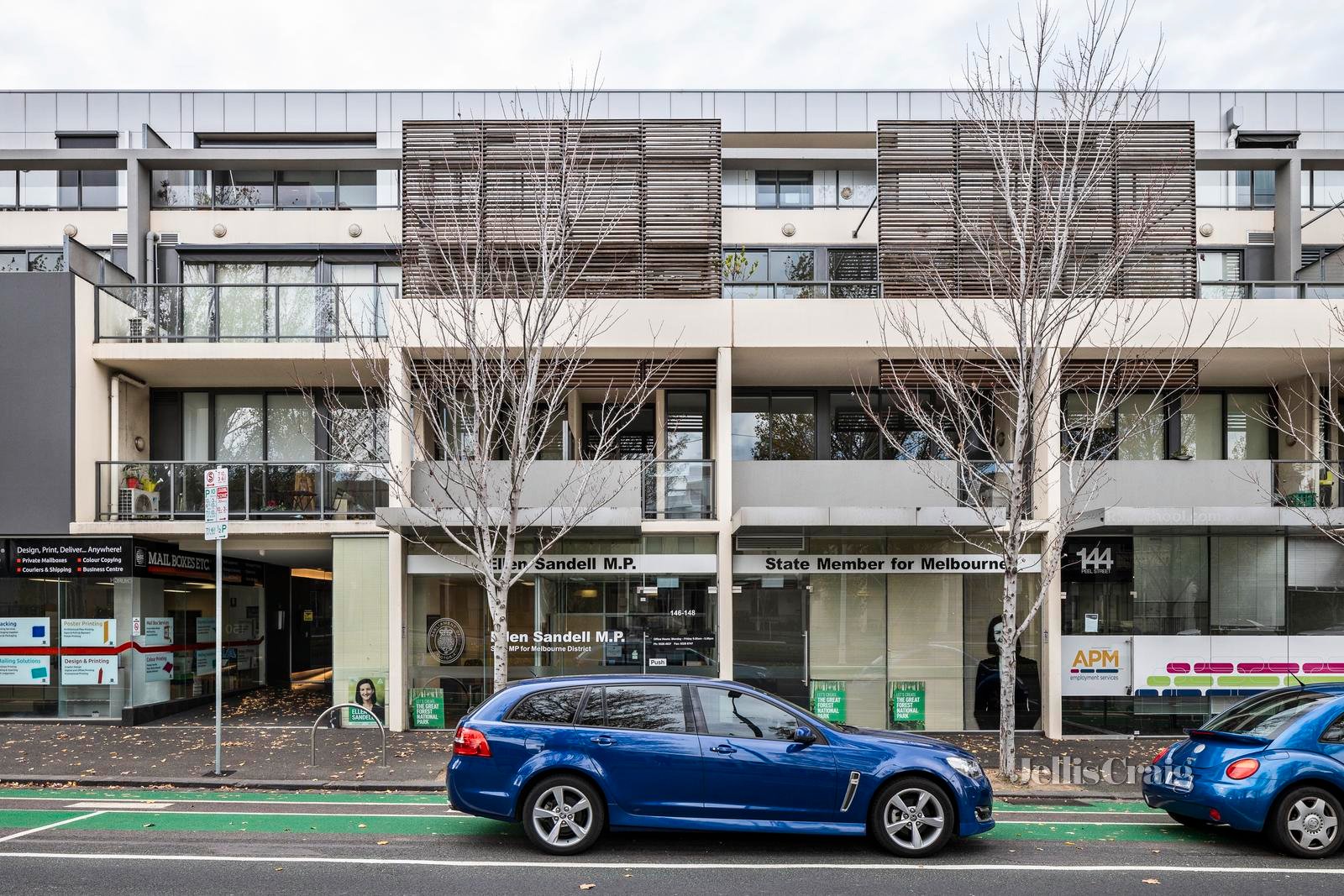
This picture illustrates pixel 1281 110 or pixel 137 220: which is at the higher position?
pixel 1281 110

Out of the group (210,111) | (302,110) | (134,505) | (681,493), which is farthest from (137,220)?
(681,493)

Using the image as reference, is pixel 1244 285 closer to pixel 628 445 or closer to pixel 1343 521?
pixel 1343 521

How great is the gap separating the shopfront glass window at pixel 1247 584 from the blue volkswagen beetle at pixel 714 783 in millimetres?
9458

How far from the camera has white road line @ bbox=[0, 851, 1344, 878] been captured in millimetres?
8016

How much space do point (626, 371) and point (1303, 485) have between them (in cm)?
1123

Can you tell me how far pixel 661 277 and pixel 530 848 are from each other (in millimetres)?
9766

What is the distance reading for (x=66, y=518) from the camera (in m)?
15.9

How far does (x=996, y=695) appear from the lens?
15.6 m

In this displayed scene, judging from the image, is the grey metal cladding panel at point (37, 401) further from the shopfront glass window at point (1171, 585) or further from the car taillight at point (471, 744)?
the shopfront glass window at point (1171, 585)

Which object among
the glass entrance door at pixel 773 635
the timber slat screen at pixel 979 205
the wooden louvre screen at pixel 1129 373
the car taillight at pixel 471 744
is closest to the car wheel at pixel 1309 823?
the car taillight at pixel 471 744

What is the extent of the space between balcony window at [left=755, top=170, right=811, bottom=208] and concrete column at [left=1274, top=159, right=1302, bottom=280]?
9.26m

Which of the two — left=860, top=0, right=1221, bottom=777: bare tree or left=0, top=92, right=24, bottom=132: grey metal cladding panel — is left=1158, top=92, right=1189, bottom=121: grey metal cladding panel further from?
left=0, top=92, right=24, bottom=132: grey metal cladding panel

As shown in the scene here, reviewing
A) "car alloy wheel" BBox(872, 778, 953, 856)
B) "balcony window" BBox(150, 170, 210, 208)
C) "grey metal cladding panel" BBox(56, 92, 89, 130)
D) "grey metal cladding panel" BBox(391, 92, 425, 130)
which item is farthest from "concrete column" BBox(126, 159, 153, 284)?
"car alloy wheel" BBox(872, 778, 953, 856)

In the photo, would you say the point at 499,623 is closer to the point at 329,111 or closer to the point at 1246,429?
the point at 1246,429
